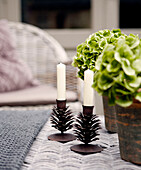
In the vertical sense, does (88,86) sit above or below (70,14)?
below

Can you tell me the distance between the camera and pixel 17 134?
0.80 metres

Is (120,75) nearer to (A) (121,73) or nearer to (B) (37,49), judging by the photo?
(A) (121,73)

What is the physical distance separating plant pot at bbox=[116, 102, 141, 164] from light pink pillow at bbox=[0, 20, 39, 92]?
1219 millimetres

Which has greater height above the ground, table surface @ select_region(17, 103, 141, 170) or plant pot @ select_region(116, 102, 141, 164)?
plant pot @ select_region(116, 102, 141, 164)

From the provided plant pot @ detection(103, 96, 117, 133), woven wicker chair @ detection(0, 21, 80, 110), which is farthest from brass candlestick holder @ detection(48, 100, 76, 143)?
woven wicker chair @ detection(0, 21, 80, 110)

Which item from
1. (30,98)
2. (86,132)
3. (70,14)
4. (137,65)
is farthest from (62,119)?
(70,14)

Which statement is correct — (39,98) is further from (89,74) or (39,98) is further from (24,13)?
(24,13)

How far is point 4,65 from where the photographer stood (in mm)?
1796

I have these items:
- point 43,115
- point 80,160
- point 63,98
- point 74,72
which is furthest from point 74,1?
point 80,160

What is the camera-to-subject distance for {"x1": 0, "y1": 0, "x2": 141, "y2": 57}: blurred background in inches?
105

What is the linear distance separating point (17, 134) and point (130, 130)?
335mm

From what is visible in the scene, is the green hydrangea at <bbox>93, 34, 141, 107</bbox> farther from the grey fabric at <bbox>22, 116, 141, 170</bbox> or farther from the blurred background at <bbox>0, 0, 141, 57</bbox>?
the blurred background at <bbox>0, 0, 141, 57</bbox>

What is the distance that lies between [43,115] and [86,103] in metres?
0.38

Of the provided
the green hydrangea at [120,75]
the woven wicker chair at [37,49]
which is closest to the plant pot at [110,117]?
the green hydrangea at [120,75]
